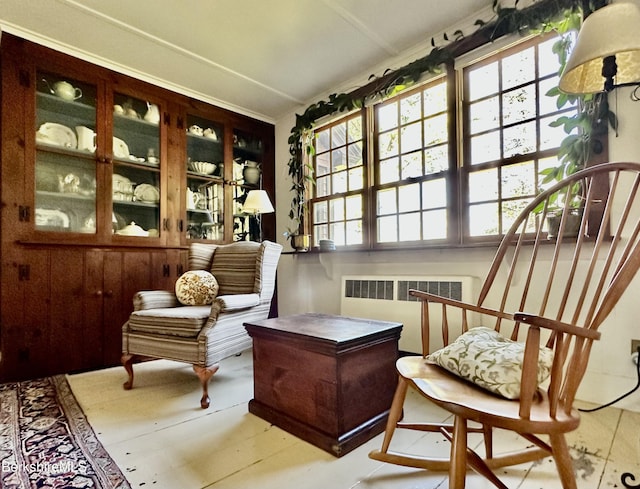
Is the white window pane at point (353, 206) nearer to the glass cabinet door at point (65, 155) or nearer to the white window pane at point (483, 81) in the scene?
the white window pane at point (483, 81)

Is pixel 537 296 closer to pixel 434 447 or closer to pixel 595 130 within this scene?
pixel 595 130

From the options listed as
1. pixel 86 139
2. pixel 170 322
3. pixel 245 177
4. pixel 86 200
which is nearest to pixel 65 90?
pixel 86 139

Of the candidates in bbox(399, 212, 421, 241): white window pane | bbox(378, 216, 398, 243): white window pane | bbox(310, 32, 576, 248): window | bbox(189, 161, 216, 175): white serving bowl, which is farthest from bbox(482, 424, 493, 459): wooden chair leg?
bbox(189, 161, 216, 175): white serving bowl

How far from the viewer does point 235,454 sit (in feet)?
4.50

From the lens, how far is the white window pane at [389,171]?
2.81m

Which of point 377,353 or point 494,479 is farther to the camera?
point 377,353

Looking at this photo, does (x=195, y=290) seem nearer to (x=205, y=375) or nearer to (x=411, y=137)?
(x=205, y=375)

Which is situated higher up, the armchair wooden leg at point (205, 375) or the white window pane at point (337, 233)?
the white window pane at point (337, 233)

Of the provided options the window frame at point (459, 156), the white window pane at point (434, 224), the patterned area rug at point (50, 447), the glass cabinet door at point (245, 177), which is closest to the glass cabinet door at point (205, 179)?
the glass cabinet door at point (245, 177)

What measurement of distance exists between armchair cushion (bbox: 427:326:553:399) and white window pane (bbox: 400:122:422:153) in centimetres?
187

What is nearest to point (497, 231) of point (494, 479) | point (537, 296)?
point (537, 296)

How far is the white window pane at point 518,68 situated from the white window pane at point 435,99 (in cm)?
40

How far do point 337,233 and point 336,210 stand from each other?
0.22 metres

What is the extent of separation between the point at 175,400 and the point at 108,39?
8.28ft
